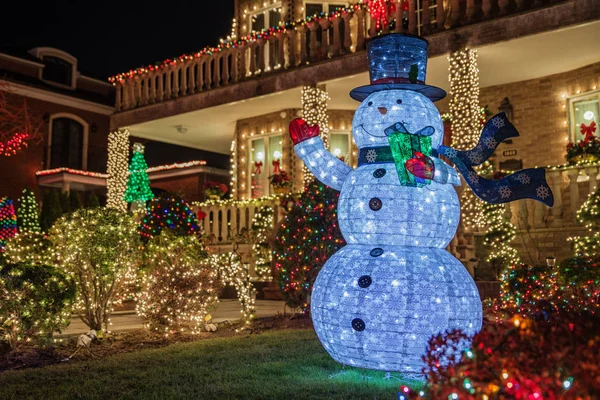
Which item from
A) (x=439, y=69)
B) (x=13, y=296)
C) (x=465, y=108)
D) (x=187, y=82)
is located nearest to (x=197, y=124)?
(x=187, y=82)

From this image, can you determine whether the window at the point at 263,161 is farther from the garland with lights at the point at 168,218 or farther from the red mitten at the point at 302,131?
the red mitten at the point at 302,131

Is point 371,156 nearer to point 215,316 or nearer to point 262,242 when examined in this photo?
point 215,316

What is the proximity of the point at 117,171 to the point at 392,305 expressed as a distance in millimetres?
15797

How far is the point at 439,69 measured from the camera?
1416 cm

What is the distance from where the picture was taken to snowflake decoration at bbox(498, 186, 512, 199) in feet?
17.0

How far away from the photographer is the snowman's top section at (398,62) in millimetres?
5375

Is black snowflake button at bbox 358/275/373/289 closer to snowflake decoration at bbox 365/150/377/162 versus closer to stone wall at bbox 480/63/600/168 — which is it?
snowflake decoration at bbox 365/150/377/162

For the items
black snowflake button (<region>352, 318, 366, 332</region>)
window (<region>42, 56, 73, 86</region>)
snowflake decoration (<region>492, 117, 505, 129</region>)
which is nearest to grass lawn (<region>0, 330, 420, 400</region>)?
black snowflake button (<region>352, 318, 366, 332</region>)

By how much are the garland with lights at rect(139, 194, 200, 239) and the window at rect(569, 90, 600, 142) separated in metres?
8.50

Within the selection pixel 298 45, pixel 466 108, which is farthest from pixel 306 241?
pixel 298 45

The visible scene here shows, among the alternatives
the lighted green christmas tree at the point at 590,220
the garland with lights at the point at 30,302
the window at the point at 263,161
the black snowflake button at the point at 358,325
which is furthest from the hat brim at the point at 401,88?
the window at the point at 263,161

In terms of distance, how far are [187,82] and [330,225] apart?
37.5ft

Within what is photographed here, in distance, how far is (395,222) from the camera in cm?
498

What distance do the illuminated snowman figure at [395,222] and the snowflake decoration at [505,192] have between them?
12 millimetres
